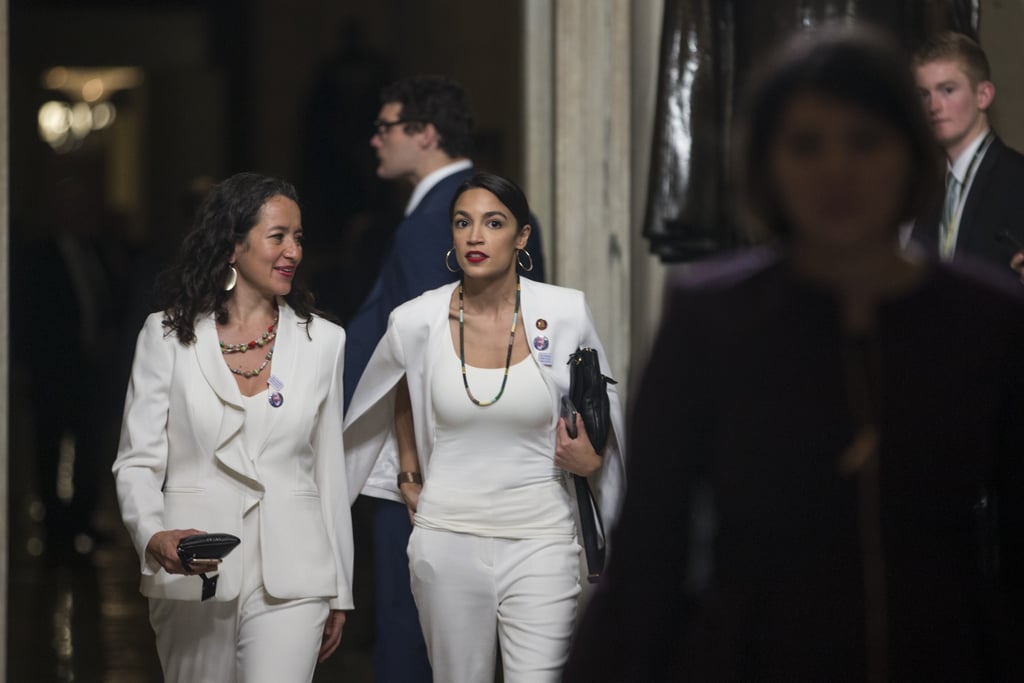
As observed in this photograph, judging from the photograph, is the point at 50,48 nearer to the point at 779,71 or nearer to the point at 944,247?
the point at 944,247

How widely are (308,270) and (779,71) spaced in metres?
12.0

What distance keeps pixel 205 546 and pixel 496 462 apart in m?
0.84

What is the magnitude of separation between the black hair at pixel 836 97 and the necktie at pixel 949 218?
243cm

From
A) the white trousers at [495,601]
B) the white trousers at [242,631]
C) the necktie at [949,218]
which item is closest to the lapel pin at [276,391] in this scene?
the white trousers at [242,631]

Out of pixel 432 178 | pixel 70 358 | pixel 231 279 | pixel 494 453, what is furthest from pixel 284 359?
pixel 70 358

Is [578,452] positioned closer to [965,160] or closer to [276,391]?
[276,391]

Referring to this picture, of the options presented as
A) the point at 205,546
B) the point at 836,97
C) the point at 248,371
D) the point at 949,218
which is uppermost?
the point at 836,97

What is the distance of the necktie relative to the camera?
4676mm

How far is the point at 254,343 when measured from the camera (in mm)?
4680

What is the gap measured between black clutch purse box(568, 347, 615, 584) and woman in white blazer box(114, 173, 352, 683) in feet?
2.08

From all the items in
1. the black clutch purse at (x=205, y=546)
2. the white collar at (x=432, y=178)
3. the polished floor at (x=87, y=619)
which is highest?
the white collar at (x=432, y=178)

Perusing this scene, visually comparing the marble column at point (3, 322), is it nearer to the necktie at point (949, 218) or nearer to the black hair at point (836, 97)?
the necktie at point (949, 218)

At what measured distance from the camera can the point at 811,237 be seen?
7.45ft

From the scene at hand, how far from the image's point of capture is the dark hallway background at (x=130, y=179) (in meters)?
8.82
